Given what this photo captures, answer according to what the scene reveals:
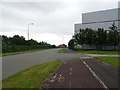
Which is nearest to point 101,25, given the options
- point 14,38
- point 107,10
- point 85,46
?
point 107,10

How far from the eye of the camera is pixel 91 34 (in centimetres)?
4809

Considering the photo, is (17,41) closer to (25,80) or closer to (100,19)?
(100,19)

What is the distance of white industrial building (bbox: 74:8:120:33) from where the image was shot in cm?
5615

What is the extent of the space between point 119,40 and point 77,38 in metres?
15.8

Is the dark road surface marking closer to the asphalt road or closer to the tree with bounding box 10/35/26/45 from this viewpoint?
the asphalt road

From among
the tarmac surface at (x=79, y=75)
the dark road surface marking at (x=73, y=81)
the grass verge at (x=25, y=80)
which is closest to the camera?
the grass verge at (x=25, y=80)

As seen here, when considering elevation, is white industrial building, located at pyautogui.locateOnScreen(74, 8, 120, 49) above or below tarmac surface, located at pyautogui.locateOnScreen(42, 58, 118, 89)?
above

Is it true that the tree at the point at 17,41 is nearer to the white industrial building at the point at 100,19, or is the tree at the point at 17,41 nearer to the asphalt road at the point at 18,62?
the white industrial building at the point at 100,19

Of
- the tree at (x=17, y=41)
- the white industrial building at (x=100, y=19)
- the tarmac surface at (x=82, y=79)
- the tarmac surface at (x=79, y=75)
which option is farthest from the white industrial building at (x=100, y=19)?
the tarmac surface at (x=82, y=79)

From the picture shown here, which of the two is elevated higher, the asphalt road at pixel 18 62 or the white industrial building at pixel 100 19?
the white industrial building at pixel 100 19

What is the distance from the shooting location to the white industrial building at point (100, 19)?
56.1 m

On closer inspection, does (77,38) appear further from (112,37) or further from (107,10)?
(107,10)

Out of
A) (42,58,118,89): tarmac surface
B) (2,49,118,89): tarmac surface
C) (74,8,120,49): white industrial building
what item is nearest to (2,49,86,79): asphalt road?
(2,49,118,89): tarmac surface

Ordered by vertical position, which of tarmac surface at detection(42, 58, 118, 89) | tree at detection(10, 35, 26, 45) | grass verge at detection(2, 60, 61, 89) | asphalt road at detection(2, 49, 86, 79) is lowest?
asphalt road at detection(2, 49, 86, 79)
